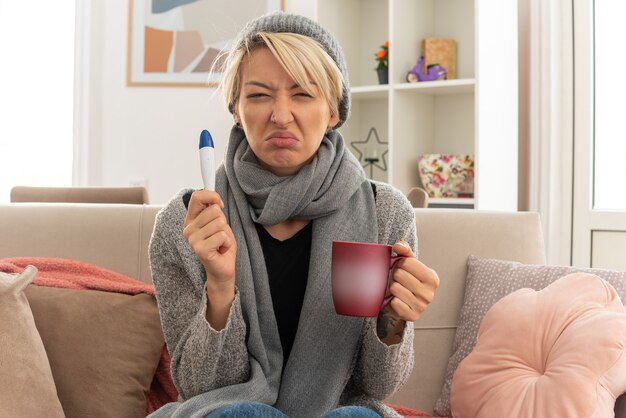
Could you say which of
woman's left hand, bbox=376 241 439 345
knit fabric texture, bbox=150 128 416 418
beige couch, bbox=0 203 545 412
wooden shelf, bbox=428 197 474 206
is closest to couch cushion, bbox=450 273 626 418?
beige couch, bbox=0 203 545 412

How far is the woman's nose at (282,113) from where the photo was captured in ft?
4.55

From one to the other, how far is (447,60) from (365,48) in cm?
52

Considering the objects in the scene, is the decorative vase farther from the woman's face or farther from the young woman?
the woman's face

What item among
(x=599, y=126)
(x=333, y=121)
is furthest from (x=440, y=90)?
(x=333, y=121)

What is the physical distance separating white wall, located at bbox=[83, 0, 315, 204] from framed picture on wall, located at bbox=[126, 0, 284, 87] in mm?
71

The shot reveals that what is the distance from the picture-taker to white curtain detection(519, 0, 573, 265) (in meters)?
3.36

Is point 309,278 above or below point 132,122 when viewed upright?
below

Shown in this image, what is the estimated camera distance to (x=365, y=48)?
3805mm

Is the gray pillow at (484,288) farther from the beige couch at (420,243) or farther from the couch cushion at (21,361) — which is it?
the couch cushion at (21,361)

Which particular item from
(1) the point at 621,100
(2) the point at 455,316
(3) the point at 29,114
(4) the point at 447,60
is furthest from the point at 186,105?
(2) the point at 455,316

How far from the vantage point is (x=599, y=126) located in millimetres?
3365

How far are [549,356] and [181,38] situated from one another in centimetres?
298

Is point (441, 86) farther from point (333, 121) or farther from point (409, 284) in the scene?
point (409, 284)

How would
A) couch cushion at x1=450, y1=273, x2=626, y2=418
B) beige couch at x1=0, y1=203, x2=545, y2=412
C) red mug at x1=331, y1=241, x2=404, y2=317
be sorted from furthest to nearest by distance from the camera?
beige couch at x1=0, y1=203, x2=545, y2=412 → couch cushion at x1=450, y1=273, x2=626, y2=418 → red mug at x1=331, y1=241, x2=404, y2=317
